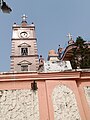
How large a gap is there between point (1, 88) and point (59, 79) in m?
2.32

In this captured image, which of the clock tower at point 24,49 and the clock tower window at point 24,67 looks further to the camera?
the clock tower at point 24,49

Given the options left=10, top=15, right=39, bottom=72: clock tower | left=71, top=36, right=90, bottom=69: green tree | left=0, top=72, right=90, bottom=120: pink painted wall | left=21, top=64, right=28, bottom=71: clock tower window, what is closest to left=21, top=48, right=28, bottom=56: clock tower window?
left=10, top=15, right=39, bottom=72: clock tower

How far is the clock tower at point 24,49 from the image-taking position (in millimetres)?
25812

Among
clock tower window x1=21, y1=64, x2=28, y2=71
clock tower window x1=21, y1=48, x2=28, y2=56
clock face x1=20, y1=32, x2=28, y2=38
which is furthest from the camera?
clock face x1=20, y1=32, x2=28, y2=38

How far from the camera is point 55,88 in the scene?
28.0ft

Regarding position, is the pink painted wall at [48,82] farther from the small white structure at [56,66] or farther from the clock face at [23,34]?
the clock face at [23,34]

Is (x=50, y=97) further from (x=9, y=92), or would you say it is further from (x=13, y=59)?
(x=13, y=59)

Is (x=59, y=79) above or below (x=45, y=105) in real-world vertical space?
above

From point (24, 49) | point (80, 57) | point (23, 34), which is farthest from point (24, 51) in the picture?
point (80, 57)

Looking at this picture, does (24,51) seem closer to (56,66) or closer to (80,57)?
(80,57)

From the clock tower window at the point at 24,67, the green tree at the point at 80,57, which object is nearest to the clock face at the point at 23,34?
the clock tower window at the point at 24,67

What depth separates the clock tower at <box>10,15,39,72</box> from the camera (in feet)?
84.7

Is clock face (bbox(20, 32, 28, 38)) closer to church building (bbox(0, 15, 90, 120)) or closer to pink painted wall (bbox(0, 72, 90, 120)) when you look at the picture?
church building (bbox(0, 15, 90, 120))

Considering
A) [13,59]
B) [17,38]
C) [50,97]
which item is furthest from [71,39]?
[50,97]
